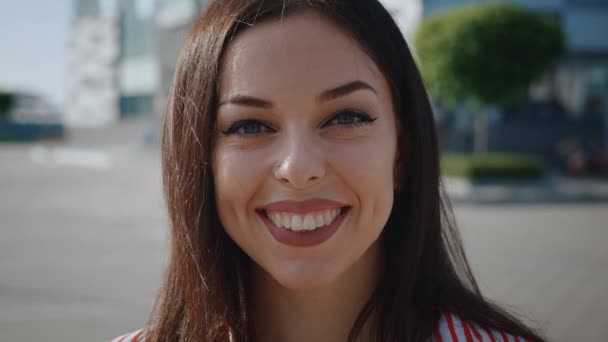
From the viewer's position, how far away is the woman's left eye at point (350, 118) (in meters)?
1.20

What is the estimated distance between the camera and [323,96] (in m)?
1.17

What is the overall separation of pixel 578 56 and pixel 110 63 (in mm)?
42236

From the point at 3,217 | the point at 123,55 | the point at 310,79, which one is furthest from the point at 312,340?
the point at 123,55

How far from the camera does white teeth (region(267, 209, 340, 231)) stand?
1.16m

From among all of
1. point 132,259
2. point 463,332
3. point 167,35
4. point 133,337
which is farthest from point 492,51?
point 167,35

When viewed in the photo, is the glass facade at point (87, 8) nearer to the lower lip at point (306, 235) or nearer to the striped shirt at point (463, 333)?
the lower lip at point (306, 235)

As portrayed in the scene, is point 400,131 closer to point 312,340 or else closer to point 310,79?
point 310,79

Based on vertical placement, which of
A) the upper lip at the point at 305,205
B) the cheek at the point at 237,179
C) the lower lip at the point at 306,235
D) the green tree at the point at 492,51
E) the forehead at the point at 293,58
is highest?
the green tree at the point at 492,51

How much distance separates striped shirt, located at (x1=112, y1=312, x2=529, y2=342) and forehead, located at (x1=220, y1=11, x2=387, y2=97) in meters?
0.63

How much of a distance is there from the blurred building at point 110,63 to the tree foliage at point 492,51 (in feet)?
120

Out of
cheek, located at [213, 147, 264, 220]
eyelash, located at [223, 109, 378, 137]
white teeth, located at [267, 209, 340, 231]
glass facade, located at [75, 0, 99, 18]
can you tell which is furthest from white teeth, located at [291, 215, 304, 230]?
glass facade, located at [75, 0, 99, 18]

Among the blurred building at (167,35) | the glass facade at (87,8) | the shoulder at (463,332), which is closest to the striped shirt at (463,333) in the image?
the shoulder at (463,332)

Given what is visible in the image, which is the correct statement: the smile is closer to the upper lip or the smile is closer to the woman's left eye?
the upper lip

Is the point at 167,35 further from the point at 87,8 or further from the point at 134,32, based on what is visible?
the point at 87,8
